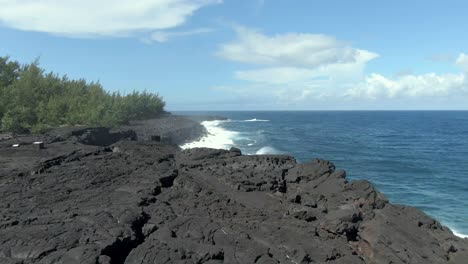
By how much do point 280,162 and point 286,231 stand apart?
10.1m

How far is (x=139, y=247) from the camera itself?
11.8 meters

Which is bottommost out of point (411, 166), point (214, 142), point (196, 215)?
point (411, 166)

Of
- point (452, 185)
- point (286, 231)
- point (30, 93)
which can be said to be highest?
point (30, 93)

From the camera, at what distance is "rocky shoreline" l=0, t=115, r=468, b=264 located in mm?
11789

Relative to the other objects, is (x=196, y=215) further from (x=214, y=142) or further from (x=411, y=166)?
(x=214, y=142)

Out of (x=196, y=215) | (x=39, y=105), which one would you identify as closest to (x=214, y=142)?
(x=39, y=105)

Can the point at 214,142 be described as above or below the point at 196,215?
below

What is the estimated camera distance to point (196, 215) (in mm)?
15227

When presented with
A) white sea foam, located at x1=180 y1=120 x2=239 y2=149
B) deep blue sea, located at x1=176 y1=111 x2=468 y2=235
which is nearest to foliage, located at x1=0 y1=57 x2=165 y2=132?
white sea foam, located at x1=180 y1=120 x2=239 y2=149

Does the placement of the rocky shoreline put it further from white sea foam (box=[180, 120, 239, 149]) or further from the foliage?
white sea foam (box=[180, 120, 239, 149])

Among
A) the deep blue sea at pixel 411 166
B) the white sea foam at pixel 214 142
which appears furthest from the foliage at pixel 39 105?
the deep blue sea at pixel 411 166

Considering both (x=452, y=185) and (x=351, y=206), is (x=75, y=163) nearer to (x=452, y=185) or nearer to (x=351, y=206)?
(x=351, y=206)

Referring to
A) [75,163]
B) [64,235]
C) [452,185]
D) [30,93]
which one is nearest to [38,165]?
[75,163]

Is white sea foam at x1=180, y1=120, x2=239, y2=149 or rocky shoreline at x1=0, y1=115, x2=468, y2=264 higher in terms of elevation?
rocky shoreline at x1=0, y1=115, x2=468, y2=264
